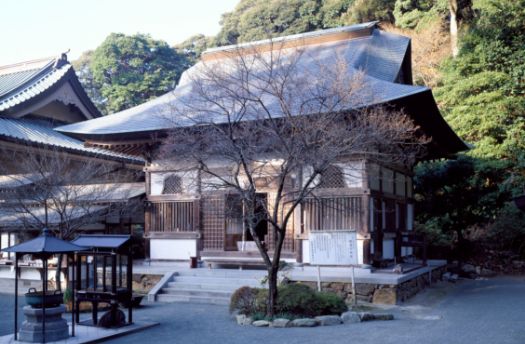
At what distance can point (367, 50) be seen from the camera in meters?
17.0

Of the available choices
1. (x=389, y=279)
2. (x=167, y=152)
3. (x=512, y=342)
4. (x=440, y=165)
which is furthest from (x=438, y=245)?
(x=512, y=342)

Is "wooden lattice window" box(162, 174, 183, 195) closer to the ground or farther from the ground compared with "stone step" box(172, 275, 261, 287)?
farther from the ground

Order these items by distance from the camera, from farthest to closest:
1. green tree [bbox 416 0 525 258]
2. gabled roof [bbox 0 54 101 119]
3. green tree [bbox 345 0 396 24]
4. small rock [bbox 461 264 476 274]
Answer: green tree [bbox 345 0 396 24] < gabled roof [bbox 0 54 101 119] < green tree [bbox 416 0 525 258] < small rock [bbox 461 264 476 274]

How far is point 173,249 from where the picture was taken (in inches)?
620

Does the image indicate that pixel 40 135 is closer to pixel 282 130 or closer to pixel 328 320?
pixel 282 130

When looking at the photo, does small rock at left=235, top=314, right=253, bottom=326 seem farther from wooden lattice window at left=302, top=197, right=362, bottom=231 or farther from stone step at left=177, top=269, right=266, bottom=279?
wooden lattice window at left=302, top=197, right=362, bottom=231

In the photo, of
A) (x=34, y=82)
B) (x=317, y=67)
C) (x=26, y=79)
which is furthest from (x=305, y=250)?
(x=26, y=79)

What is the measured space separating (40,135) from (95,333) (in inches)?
474

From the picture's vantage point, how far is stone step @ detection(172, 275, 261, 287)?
42.8 ft

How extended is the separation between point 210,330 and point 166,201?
7.21 metres

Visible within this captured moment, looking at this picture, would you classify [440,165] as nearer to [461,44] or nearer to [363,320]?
[461,44]

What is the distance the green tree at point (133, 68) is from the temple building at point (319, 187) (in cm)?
2245

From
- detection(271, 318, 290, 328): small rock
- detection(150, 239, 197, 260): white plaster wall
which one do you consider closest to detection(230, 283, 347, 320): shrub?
detection(271, 318, 290, 328): small rock

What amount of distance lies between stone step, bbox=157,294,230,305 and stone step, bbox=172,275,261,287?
2.27ft
